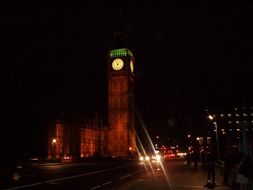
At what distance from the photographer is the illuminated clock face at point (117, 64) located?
122963mm

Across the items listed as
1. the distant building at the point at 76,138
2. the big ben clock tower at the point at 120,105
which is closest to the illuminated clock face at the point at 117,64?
the big ben clock tower at the point at 120,105

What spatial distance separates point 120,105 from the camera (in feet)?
398

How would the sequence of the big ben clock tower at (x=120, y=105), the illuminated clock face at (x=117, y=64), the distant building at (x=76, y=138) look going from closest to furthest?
the distant building at (x=76, y=138) < the big ben clock tower at (x=120, y=105) < the illuminated clock face at (x=117, y=64)

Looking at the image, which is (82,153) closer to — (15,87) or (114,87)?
(114,87)

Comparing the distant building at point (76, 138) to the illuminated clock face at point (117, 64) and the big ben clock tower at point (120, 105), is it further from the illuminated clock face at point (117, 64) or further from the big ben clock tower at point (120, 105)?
the illuminated clock face at point (117, 64)

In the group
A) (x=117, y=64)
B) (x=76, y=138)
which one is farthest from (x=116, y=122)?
(x=117, y=64)

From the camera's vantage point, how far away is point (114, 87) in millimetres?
122625

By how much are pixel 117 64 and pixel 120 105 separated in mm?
11807

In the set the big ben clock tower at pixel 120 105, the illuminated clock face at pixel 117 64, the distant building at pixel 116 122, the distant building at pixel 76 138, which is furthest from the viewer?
the illuminated clock face at pixel 117 64

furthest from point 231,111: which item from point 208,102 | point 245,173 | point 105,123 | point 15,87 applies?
point 245,173

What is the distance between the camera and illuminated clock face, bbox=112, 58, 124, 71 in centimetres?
12296

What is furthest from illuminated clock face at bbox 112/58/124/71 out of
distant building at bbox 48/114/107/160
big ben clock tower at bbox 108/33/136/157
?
distant building at bbox 48/114/107/160

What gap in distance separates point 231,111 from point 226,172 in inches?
5445

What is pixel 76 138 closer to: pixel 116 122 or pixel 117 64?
pixel 116 122
